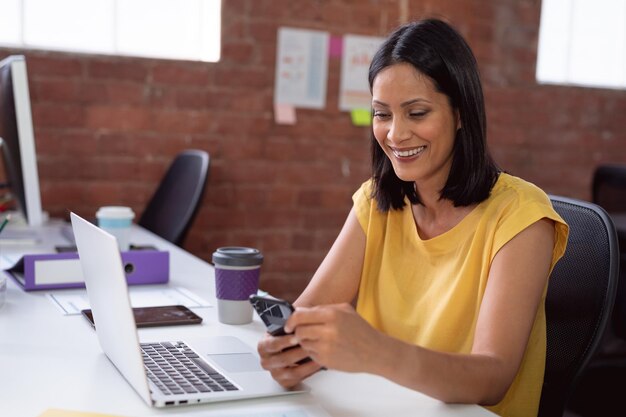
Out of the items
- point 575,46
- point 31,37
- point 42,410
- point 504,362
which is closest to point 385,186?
point 504,362

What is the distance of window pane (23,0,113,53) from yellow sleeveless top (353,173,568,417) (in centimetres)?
175

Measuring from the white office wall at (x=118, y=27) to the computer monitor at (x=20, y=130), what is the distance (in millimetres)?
773

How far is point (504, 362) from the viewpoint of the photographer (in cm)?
112

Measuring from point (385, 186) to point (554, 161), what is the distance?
2.29m

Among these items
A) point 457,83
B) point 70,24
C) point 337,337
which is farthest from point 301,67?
point 337,337

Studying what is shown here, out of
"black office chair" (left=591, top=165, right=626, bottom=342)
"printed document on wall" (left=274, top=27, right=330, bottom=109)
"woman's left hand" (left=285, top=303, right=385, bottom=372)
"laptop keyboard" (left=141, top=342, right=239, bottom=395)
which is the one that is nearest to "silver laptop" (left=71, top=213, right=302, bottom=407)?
"laptop keyboard" (left=141, top=342, right=239, bottom=395)

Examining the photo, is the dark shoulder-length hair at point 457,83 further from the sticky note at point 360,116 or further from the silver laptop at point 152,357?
the sticky note at point 360,116

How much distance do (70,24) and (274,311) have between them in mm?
2196

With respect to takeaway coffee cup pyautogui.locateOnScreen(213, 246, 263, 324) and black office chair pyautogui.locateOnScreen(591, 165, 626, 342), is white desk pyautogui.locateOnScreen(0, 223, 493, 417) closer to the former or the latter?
takeaway coffee cup pyautogui.locateOnScreen(213, 246, 263, 324)

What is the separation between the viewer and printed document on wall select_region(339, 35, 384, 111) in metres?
3.19

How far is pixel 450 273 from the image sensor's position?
1386 mm

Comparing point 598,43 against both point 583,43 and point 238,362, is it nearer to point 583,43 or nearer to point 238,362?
point 583,43

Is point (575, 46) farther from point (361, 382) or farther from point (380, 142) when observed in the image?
point (361, 382)

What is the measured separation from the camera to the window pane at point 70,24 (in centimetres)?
279
